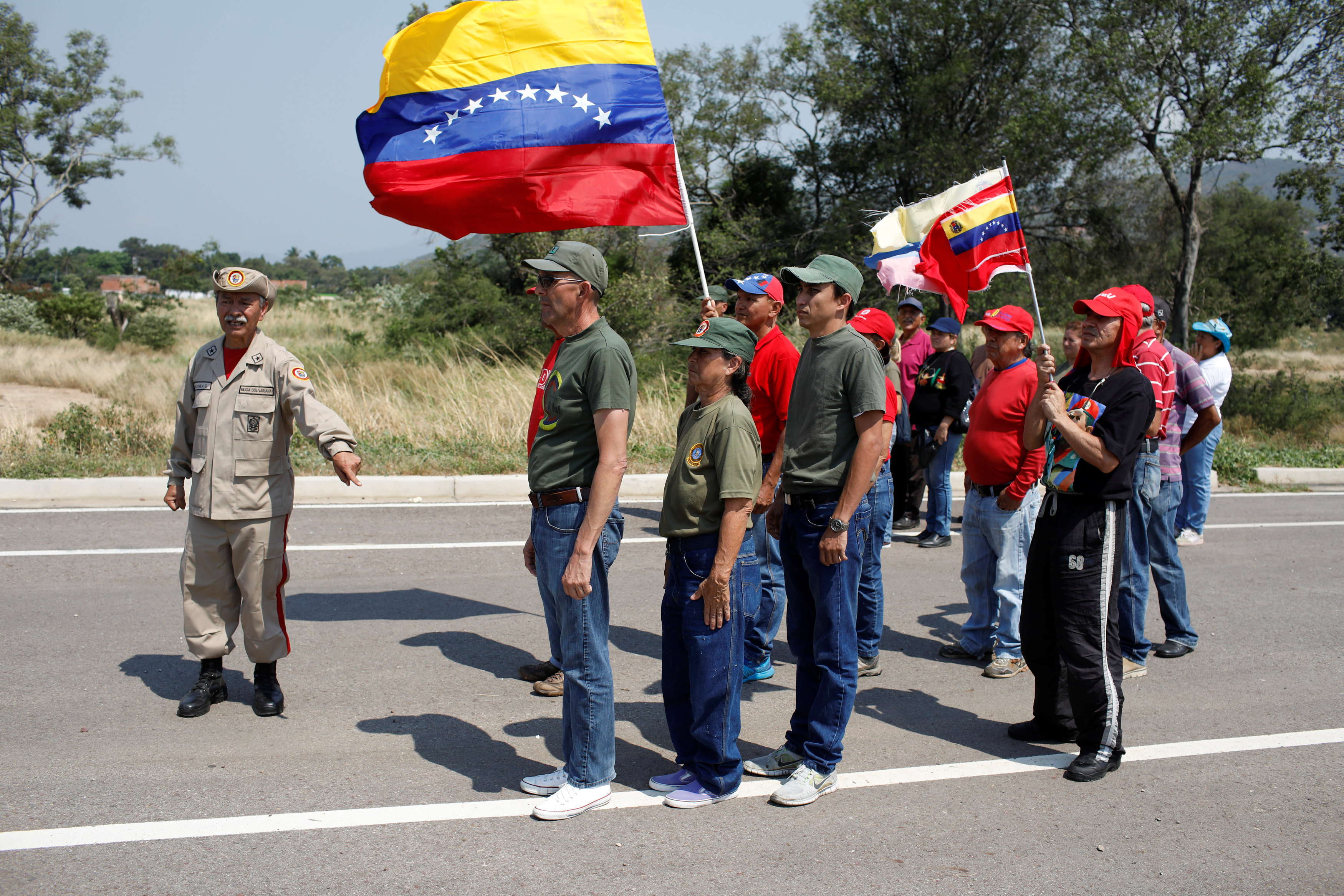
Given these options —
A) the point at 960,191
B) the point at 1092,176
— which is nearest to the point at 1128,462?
the point at 960,191

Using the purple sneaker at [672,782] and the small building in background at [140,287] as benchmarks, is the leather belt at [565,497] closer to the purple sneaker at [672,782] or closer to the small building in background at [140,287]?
the purple sneaker at [672,782]

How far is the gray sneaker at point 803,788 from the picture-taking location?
12.8ft

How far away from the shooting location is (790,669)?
5.60 metres

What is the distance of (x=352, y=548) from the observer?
316 inches

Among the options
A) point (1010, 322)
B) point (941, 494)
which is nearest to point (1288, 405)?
point (941, 494)

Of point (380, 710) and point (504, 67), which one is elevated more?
point (504, 67)

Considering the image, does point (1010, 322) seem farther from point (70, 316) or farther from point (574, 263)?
point (70, 316)

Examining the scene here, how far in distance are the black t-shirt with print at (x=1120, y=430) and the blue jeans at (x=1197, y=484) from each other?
476 centimetres

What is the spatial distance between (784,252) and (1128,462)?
21.0 metres

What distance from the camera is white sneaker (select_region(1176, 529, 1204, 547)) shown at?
883 centimetres

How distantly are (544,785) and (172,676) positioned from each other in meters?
2.43

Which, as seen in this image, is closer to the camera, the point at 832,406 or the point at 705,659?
the point at 705,659

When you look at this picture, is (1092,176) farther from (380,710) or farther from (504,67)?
(380,710)

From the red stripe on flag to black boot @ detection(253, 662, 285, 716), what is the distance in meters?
2.93
